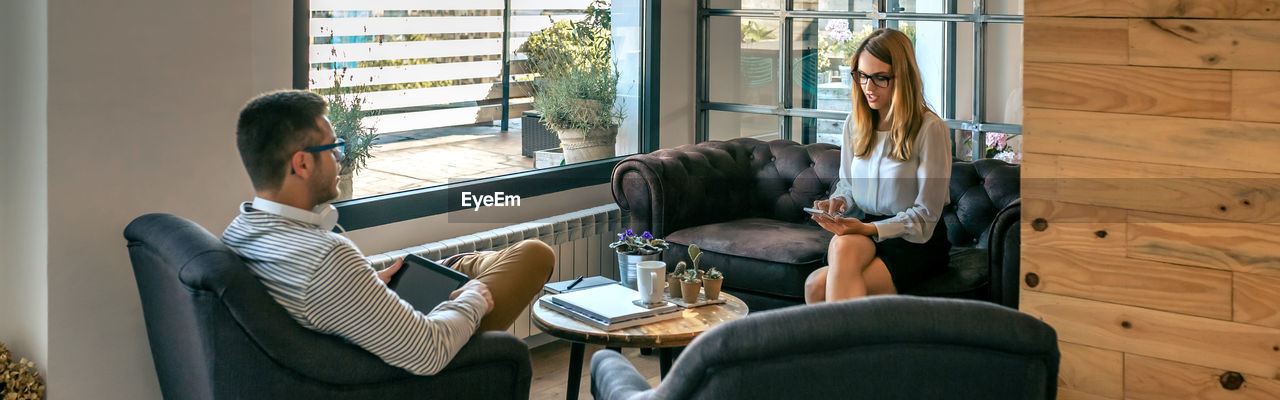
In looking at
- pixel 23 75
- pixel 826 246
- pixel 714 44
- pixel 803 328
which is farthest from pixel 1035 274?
pixel 714 44

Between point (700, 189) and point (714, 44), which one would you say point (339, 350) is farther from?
point (714, 44)

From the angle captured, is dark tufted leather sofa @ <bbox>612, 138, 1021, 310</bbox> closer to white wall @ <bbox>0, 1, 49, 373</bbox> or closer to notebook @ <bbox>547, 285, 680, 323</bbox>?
notebook @ <bbox>547, 285, 680, 323</bbox>

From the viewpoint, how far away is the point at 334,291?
2197 mm

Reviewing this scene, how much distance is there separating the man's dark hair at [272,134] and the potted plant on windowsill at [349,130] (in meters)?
1.64

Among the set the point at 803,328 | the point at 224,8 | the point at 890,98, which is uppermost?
the point at 224,8

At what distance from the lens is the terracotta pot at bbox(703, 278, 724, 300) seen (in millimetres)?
3270

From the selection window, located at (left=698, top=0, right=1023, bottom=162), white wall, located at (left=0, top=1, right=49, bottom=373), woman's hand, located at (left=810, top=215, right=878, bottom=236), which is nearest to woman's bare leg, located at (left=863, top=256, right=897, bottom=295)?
woman's hand, located at (left=810, top=215, right=878, bottom=236)

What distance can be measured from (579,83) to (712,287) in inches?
76.9

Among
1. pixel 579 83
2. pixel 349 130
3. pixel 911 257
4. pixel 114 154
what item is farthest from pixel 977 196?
pixel 114 154

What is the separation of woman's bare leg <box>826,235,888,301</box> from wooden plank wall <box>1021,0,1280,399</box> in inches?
40.1

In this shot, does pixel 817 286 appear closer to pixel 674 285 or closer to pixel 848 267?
pixel 848 267

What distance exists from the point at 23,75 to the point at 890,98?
2.58m

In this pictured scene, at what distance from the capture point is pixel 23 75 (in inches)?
114
